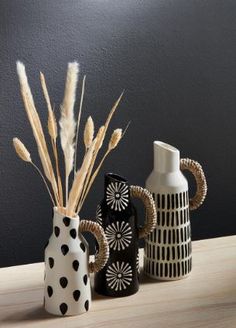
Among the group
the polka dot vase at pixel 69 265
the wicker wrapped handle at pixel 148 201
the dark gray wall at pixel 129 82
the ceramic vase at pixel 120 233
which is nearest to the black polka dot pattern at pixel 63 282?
the polka dot vase at pixel 69 265

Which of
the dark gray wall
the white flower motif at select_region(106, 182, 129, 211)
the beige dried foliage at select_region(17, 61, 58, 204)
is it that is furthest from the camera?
the dark gray wall

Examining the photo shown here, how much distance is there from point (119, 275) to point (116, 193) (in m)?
0.17

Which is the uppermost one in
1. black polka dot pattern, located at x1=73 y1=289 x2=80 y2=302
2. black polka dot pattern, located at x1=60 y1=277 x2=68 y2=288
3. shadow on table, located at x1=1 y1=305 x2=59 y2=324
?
black polka dot pattern, located at x1=60 y1=277 x2=68 y2=288

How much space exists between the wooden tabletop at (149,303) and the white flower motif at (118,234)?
0.11 meters

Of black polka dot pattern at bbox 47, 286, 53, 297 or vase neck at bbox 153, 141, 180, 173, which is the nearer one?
black polka dot pattern at bbox 47, 286, 53, 297

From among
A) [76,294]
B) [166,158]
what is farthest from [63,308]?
[166,158]

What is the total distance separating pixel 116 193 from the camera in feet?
4.67

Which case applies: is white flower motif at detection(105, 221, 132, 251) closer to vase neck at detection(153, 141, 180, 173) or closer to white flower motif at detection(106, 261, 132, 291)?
white flower motif at detection(106, 261, 132, 291)

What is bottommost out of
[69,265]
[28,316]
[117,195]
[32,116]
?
[28,316]

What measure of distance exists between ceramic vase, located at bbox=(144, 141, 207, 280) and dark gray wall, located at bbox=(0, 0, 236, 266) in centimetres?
38

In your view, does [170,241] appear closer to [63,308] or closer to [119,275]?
[119,275]

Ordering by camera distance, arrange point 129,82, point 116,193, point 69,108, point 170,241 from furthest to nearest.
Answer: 1. point 129,82
2. point 170,241
3. point 116,193
4. point 69,108

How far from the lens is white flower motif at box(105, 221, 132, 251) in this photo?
1.44 m

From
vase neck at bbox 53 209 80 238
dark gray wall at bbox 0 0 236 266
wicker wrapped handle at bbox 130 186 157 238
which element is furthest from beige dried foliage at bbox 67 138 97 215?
dark gray wall at bbox 0 0 236 266
